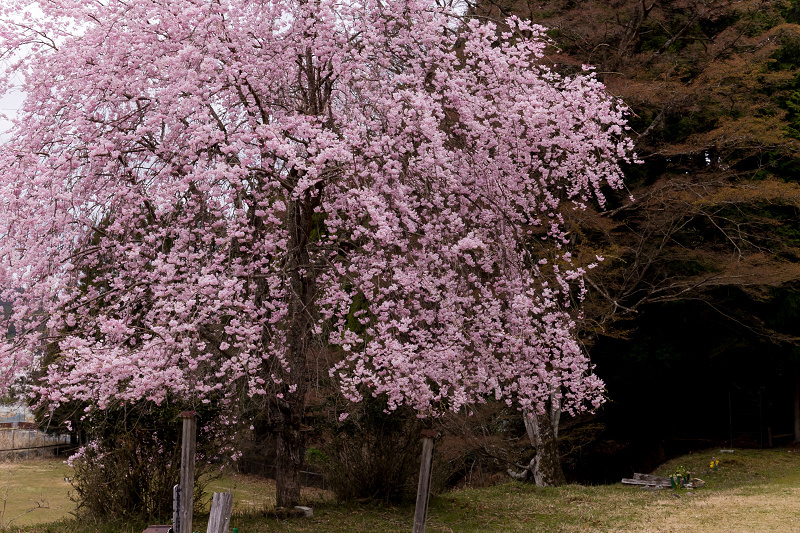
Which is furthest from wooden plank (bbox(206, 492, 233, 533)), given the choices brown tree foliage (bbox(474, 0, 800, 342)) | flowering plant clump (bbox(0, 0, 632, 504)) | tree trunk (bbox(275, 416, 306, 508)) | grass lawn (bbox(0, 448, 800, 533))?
brown tree foliage (bbox(474, 0, 800, 342))

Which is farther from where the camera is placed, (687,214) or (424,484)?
(687,214)

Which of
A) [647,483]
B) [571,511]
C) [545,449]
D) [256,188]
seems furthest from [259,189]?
[647,483]

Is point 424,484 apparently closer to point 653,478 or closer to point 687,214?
point 653,478

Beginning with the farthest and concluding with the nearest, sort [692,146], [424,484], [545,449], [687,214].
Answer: [687,214] < [692,146] < [545,449] < [424,484]

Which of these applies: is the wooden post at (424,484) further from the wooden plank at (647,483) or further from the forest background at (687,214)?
the wooden plank at (647,483)

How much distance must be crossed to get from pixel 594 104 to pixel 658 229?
281 inches

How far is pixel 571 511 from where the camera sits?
1049cm

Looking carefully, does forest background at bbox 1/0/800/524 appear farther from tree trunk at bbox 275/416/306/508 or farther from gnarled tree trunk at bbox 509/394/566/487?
tree trunk at bbox 275/416/306/508

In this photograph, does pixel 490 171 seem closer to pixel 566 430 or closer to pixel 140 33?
pixel 140 33

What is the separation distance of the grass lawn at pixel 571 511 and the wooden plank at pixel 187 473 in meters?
2.28

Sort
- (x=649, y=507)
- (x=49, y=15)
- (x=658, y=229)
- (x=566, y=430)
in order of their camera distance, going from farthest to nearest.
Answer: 1. (x=566, y=430)
2. (x=658, y=229)
3. (x=649, y=507)
4. (x=49, y=15)

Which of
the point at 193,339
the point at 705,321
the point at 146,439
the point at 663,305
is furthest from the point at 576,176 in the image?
the point at 705,321

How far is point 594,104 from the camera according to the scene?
27.2 feet

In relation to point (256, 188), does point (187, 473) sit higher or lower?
lower
